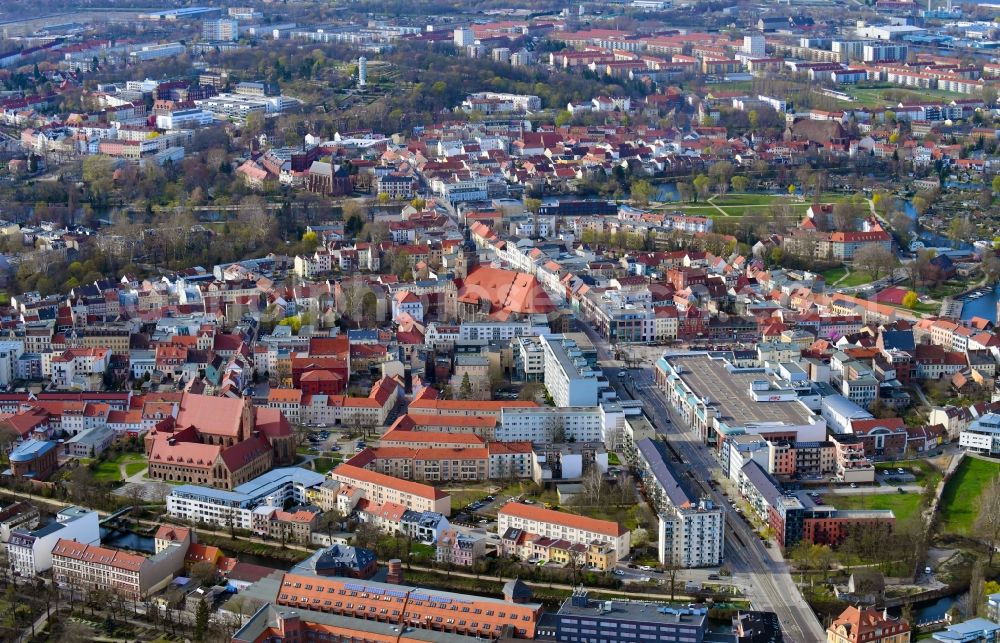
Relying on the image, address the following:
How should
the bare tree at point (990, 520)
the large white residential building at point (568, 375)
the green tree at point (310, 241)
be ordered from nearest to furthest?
the bare tree at point (990, 520) < the large white residential building at point (568, 375) < the green tree at point (310, 241)

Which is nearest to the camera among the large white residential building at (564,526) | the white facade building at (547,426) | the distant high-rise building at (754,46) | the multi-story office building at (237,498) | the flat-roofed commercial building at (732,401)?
the large white residential building at (564,526)

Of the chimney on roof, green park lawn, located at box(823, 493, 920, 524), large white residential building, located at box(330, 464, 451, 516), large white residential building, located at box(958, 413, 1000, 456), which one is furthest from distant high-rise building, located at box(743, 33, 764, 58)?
the chimney on roof

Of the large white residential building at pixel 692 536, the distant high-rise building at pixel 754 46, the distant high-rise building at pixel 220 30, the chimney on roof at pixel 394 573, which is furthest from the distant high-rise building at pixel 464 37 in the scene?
the chimney on roof at pixel 394 573

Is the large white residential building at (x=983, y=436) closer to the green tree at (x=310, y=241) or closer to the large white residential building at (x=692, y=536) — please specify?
the large white residential building at (x=692, y=536)

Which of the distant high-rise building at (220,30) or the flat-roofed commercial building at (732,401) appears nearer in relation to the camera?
the flat-roofed commercial building at (732,401)

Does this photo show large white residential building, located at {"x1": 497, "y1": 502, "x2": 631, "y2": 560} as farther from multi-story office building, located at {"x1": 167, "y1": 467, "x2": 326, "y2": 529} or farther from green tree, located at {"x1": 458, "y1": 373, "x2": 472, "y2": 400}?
green tree, located at {"x1": 458, "y1": 373, "x2": 472, "y2": 400}

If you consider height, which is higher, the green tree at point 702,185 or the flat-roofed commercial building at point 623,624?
the flat-roofed commercial building at point 623,624

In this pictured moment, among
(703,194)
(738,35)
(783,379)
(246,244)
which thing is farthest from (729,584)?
(738,35)

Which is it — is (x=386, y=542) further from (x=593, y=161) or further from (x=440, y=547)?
(x=593, y=161)
